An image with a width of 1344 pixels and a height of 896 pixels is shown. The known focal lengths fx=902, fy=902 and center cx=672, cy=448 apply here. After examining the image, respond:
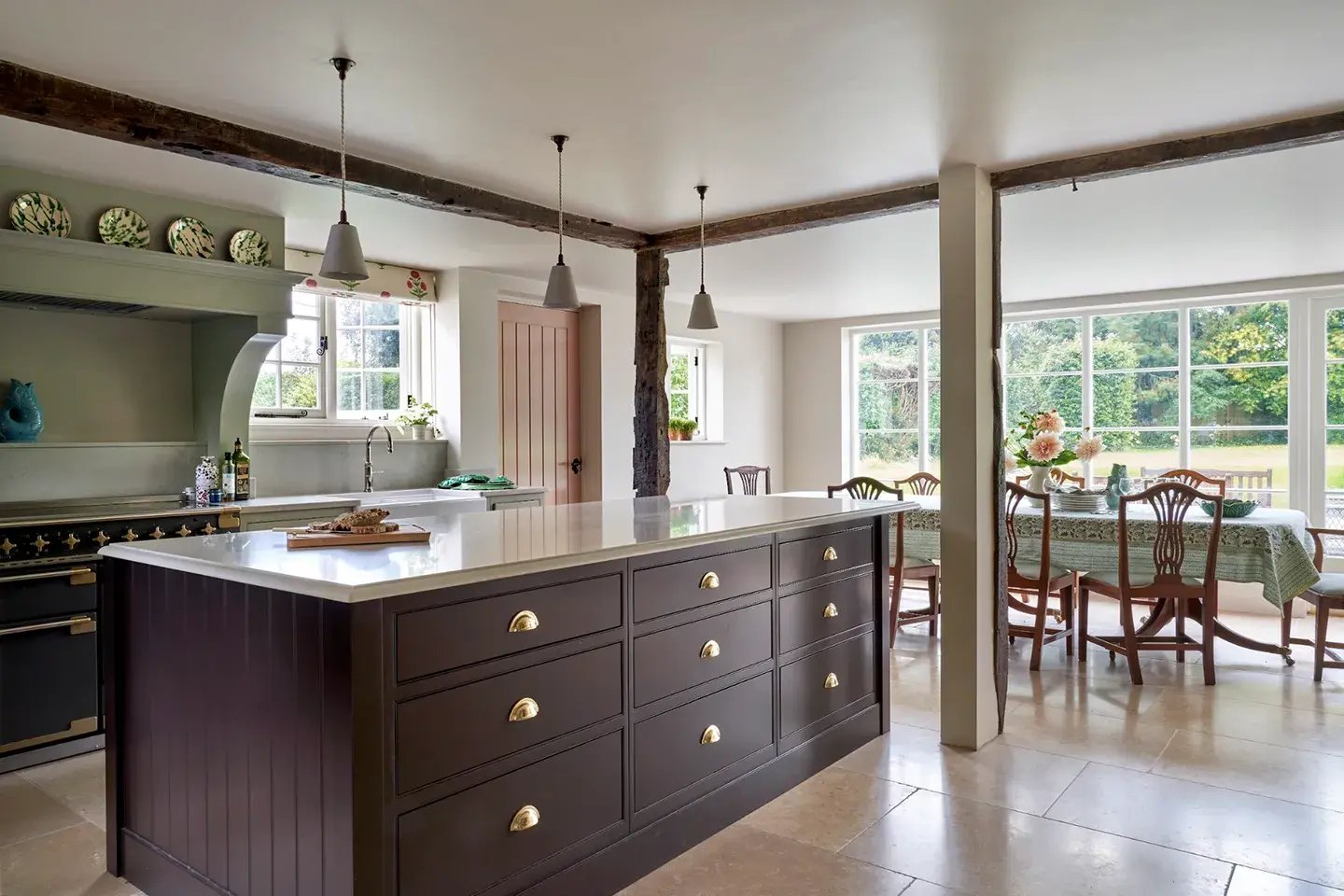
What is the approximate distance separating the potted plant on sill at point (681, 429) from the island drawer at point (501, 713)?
5.02 meters

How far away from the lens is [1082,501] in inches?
195

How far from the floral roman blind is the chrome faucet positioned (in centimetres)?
79

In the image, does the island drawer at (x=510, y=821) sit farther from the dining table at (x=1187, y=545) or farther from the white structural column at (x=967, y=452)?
the dining table at (x=1187, y=545)

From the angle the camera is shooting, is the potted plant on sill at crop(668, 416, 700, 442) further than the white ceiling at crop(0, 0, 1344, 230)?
Yes

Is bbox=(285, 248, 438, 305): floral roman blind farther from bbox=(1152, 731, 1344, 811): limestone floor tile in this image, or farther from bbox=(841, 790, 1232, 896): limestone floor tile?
bbox=(1152, 731, 1344, 811): limestone floor tile

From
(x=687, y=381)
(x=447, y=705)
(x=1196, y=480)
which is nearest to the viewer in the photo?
(x=447, y=705)

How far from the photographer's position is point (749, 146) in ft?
11.0

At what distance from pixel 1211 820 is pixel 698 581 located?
178 cm

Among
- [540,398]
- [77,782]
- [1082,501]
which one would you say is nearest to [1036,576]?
[1082,501]

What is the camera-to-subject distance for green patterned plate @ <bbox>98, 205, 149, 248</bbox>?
3.66 m

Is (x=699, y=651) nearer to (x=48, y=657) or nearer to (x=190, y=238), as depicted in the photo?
(x=48, y=657)

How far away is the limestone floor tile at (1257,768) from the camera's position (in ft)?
9.96

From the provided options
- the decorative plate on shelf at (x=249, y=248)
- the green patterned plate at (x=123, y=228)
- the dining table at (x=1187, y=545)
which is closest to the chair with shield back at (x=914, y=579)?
the dining table at (x=1187, y=545)

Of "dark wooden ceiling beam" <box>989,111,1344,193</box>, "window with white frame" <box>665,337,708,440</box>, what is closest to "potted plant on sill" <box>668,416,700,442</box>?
"window with white frame" <box>665,337,708,440</box>
